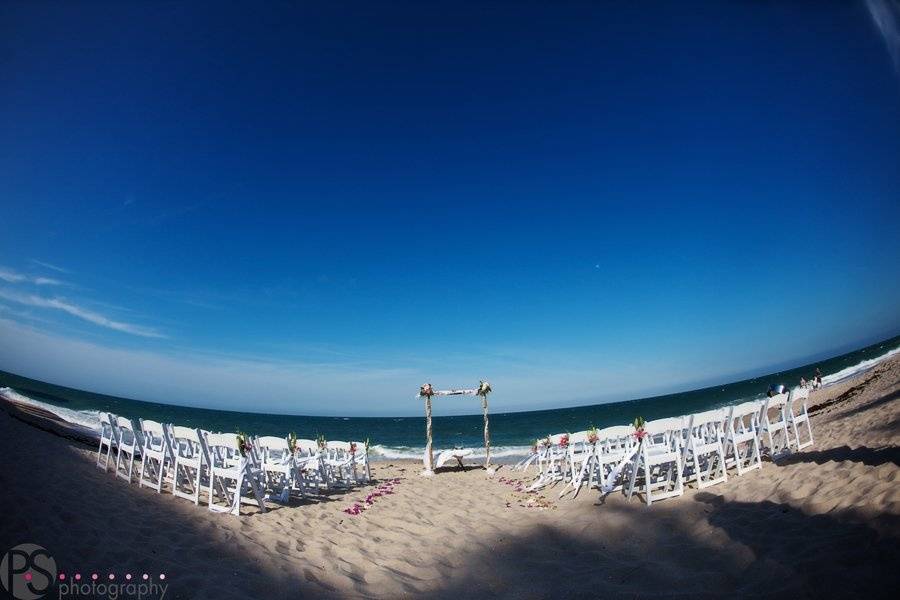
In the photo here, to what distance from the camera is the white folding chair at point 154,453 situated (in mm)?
7066

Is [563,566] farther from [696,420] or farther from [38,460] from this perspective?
[38,460]

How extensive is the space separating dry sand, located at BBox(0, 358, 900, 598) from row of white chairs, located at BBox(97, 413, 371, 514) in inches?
17.3

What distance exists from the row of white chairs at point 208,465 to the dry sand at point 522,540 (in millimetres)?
439

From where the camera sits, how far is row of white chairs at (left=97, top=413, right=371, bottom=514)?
6660 mm

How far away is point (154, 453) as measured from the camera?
7270 millimetres

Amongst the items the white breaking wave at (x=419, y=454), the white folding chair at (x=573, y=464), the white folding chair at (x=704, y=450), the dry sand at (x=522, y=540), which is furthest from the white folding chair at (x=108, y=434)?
the white breaking wave at (x=419, y=454)

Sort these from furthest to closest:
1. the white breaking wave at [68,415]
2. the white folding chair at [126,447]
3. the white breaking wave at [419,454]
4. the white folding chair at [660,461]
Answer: the white breaking wave at [419,454] → the white breaking wave at [68,415] → the white folding chair at [126,447] → the white folding chair at [660,461]

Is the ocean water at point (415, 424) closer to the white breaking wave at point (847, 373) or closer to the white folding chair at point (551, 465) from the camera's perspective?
the white breaking wave at point (847, 373)

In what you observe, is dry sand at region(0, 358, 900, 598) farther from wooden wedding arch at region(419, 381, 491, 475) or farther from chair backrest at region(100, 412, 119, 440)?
wooden wedding arch at region(419, 381, 491, 475)

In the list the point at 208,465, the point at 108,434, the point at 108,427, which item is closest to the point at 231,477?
the point at 208,465

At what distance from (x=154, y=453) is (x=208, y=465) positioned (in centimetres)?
133

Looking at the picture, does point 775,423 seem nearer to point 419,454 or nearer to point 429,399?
point 429,399

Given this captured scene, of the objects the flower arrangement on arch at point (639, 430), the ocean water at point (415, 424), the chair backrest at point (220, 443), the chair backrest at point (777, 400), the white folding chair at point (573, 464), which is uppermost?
the chair backrest at point (777, 400)

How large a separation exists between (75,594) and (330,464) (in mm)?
7532
